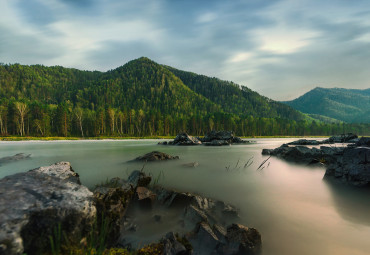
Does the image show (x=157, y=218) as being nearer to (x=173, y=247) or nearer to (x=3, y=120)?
(x=173, y=247)

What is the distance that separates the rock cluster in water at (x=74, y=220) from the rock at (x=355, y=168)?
9.92 meters

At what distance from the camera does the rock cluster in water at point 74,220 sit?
4.01 m

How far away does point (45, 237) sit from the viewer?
419cm

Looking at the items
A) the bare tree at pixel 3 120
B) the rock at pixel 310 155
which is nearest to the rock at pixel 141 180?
the rock at pixel 310 155

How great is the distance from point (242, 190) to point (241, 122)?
146 m

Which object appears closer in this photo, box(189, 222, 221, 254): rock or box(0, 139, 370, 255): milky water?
box(189, 222, 221, 254): rock

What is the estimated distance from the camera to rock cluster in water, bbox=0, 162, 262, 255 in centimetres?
401

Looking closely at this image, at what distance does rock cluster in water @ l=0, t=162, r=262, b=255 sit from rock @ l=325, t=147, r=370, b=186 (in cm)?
992

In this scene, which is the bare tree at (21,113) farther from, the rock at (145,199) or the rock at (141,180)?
the rock at (145,199)

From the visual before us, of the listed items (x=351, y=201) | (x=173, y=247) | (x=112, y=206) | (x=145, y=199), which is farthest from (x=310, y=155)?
(x=112, y=206)

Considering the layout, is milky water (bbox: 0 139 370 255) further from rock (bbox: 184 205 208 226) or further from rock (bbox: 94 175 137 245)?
rock (bbox: 94 175 137 245)

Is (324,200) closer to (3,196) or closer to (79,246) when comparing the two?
(79,246)

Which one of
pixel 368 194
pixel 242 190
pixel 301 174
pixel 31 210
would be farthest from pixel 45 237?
pixel 301 174

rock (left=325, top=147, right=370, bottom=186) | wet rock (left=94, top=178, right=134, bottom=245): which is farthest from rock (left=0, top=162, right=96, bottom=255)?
rock (left=325, top=147, right=370, bottom=186)
